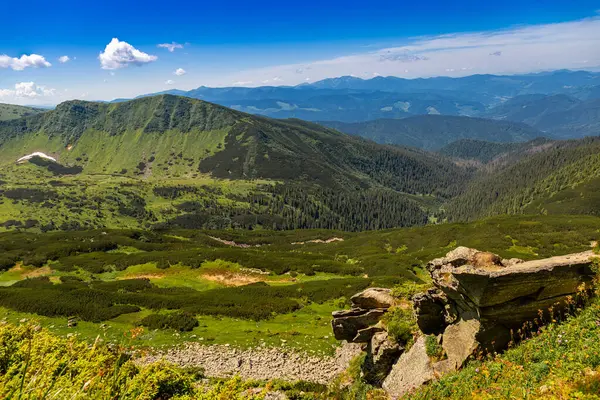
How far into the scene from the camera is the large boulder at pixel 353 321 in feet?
73.6

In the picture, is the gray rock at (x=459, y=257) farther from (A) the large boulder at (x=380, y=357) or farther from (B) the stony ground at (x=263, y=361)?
(B) the stony ground at (x=263, y=361)

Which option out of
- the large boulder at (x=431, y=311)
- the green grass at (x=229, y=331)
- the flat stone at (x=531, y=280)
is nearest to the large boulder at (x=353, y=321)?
the large boulder at (x=431, y=311)

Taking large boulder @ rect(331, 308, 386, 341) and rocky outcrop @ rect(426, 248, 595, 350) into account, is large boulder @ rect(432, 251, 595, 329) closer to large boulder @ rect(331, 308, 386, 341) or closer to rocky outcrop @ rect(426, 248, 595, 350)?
rocky outcrop @ rect(426, 248, 595, 350)

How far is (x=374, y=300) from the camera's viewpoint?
76.0 ft

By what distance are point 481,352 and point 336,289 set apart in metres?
31.1

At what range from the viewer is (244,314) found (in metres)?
37.8

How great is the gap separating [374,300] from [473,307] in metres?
8.10

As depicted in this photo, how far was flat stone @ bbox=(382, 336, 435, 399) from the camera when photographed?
16250 millimetres

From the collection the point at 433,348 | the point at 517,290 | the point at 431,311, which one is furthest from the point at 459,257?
the point at 433,348

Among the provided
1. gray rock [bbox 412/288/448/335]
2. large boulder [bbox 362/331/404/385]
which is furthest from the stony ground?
gray rock [bbox 412/288/448/335]

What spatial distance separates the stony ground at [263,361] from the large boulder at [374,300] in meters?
5.06

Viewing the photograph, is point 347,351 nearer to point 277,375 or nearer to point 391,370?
point 277,375

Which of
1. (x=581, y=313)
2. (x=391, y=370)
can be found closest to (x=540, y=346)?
(x=581, y=313)

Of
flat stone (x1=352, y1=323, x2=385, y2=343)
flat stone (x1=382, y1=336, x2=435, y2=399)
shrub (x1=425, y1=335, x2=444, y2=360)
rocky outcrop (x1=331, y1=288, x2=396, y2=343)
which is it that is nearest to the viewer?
flat stone (x1=382, y1=336, x2=435, y2=399)
